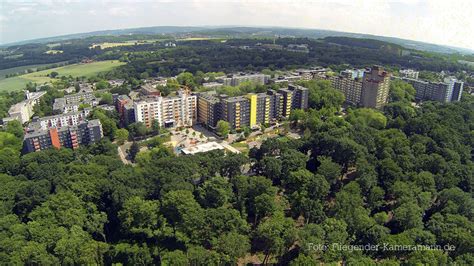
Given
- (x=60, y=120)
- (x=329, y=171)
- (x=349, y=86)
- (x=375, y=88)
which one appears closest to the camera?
(x=329, y=171)

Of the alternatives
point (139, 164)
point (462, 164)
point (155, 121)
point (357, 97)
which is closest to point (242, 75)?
point (357, 97)

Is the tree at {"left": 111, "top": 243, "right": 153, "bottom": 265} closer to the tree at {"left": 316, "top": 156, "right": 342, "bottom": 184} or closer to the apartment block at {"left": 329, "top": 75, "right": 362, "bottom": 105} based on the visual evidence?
the tree at {"left": 316, "top": 156, "right": 342, "bottom": 184}

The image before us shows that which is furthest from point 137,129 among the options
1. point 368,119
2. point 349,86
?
point 349,86

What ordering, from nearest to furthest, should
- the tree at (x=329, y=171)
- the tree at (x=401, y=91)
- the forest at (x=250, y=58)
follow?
the tree at (x=329, y=171) → the tree at (x=401, y=91) → the forest at (x=250, y=58)

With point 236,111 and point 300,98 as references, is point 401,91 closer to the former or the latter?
point 300,98

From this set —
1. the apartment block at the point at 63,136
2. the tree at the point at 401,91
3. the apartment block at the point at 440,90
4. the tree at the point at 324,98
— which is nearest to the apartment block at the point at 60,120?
the apartment block at the point at 63,136

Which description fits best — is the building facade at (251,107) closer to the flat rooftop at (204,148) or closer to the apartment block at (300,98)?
the apartment block at (300,98)

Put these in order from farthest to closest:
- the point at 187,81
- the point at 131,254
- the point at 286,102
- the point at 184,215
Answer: the point at 187,81 < the point at 286,102 < the point at 184,215 < the point at 131,254
